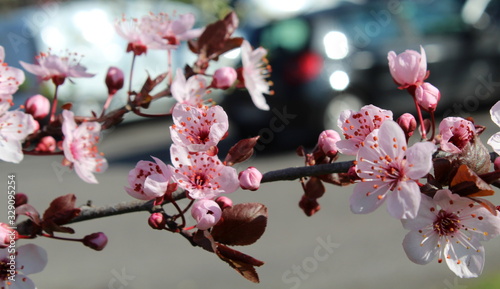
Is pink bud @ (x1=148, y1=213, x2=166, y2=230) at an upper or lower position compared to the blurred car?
upper

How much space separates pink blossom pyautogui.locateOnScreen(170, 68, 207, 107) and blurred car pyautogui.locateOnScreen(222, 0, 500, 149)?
4881 mm

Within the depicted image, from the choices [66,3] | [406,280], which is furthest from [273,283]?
[66,3]

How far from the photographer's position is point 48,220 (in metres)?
1.09

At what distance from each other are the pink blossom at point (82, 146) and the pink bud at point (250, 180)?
42 cm

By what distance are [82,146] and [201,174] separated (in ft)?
1.46

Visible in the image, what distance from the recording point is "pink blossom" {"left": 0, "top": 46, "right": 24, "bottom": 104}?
1180 mm

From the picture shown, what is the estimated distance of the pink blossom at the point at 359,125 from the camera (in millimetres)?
1043

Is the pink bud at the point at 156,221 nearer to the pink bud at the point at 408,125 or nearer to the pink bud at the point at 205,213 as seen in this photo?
the pink bud at the point at 205,213
